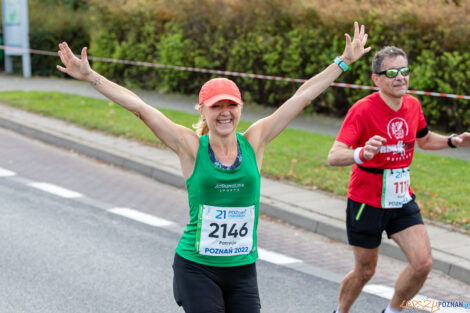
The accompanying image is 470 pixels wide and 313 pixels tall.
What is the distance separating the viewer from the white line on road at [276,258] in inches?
287

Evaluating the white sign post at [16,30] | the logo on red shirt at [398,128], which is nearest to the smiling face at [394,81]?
the logo on red shirt at [398,128]

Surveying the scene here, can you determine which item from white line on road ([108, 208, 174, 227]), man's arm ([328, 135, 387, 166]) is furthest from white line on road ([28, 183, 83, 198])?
man's arm ([328, 135, 387, 166])

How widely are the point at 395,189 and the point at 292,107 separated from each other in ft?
3.73

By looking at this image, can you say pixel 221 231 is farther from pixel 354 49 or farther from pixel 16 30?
pixel 16 30

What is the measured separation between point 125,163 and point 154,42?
9.51 metres

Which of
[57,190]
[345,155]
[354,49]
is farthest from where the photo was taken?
[57,190]

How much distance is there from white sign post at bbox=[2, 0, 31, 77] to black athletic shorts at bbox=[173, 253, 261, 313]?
21.1 m

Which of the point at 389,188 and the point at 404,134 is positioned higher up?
the point at 404,134

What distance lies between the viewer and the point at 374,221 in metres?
5.25

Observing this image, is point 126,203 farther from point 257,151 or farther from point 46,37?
point 46,37

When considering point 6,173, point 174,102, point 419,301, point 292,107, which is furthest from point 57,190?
point 174,102

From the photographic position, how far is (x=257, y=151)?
14.3 ft

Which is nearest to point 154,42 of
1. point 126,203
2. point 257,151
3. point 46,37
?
point 46,37

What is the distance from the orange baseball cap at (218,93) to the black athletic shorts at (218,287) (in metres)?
0.88
